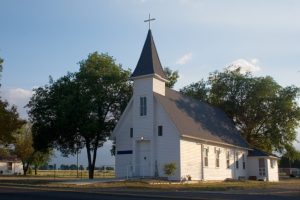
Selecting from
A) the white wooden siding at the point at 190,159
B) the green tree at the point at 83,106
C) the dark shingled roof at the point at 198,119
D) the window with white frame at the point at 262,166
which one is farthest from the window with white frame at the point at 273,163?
the green tree at the point at 83,106

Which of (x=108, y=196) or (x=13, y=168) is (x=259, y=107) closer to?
(x=108, y=196)

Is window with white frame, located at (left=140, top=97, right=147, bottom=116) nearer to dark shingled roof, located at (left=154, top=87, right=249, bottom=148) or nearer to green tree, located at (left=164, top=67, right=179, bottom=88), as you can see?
dark shingled roof, located at (left=154, top=87, right=249, bottom=148)

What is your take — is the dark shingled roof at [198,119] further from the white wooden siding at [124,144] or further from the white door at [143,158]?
the white wooden siding at [124,144]

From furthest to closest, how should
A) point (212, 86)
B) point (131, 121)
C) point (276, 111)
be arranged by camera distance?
1. point (212, 86)
2. point (276, 111)
3. point (131, 121)

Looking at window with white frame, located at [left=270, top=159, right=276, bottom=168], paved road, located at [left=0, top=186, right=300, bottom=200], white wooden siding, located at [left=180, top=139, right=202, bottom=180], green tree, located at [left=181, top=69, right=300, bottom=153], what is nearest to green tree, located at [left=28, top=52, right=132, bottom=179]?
white wooden siding, located at [left=180, top=139, right=202, bottom=180]

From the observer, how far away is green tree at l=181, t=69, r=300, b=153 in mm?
53969

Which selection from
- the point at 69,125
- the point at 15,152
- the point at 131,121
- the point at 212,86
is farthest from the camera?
the point at 15,152

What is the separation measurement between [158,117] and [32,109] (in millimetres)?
16065

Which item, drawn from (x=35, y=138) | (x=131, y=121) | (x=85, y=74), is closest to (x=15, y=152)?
(x=35, y=138)

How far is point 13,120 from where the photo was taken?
40.2 m

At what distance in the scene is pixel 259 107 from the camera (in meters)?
54.7

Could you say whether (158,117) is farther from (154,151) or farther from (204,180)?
(204,180)

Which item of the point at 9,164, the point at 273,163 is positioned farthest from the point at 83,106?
the point at 9,164

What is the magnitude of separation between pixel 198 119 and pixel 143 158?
321 inches
